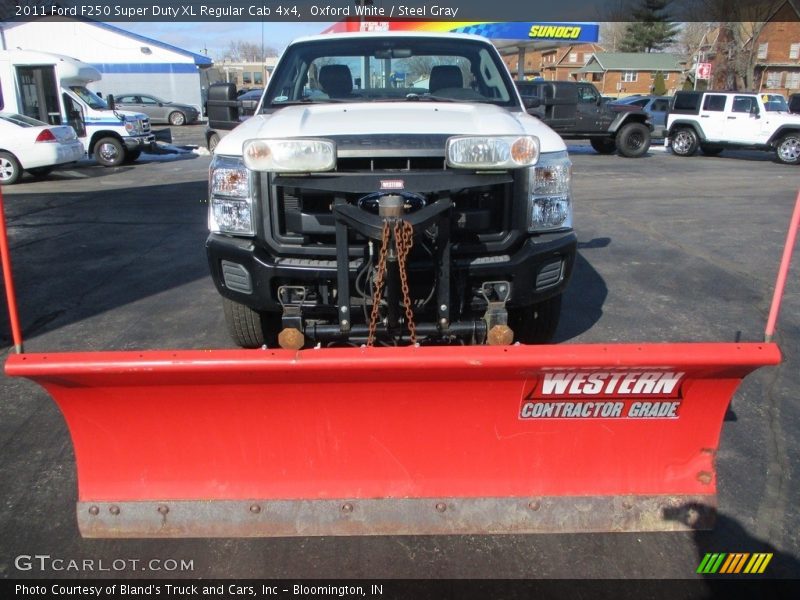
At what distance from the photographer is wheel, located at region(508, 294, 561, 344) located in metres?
3.77

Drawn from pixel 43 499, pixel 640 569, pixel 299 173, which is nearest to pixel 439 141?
pixel 299 173

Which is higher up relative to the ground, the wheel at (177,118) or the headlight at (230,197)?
the headlight at (230,197)

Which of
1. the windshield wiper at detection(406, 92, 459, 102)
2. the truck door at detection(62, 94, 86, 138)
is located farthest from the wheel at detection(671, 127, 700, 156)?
the windshield wiper at detection(406, 92, 459, 102)

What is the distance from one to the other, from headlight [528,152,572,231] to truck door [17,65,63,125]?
1640cm

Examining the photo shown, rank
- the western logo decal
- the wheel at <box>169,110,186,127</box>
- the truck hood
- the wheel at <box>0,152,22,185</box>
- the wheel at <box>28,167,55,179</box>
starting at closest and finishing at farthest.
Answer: the western logo decal → the truck hood → the wheel at <box>0,152,22,185</box> → the wheel at <box>28,167,55,179</box> → the wheel at <box>169,110,186,127</box>

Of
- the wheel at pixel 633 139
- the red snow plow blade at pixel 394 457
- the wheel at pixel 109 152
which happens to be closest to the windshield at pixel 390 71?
the red snow plow blade at pixel 394 457

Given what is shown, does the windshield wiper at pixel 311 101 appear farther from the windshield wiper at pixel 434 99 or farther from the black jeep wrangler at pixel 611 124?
the black jeep wrangler at pixel 611 124

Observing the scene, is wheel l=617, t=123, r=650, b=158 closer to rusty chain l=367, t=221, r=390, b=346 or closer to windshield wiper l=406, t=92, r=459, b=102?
windshield wiper l=406, t=92, r=459, b=102

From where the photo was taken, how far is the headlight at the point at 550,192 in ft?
10.6

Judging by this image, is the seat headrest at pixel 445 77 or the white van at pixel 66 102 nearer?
the seat headrest at pixel 445 77

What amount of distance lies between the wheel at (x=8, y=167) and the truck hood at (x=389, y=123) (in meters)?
11.8

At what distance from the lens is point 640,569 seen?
242 cm

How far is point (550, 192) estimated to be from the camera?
328 cm

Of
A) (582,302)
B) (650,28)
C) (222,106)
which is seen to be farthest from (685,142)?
(650,28)
